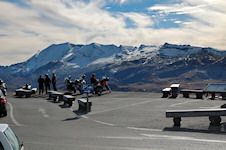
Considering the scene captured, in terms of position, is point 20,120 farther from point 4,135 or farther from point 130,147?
point 4,135

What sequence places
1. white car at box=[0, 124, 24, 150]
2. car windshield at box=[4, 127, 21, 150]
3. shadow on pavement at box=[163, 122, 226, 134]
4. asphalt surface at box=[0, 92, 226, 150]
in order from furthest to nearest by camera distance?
shadow on pavement at box=[163, 122, 226, 134], asphalt surface at box=[0, 92, 226, 150], car windshield at box=[4, 127, 21, 150], white car at box=[0, 124, 24, 150]

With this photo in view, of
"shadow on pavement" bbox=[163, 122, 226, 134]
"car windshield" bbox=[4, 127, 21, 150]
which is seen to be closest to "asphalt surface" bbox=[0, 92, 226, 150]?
"shadow on pavement" bbox=[163, 122, 226, 134]

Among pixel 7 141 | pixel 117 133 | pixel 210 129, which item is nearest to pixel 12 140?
pixel 7 141

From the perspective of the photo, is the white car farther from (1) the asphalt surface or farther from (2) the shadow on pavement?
(2) the shadow on pavement

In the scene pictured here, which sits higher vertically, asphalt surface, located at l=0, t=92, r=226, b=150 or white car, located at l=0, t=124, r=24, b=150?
white car, located at l=0, t=124, r=24, b=150

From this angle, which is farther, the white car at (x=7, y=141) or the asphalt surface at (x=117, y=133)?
the asphalt surface at (x=117, y=133)

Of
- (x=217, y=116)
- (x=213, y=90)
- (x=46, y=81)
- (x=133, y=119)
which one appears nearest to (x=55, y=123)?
(x=133, y=119)

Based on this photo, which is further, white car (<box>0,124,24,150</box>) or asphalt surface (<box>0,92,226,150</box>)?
asphalt surface (<box>0,92,226,150</box>)

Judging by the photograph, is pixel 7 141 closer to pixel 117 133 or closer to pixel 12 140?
pixel 12 140

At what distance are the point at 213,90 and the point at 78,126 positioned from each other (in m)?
14.4

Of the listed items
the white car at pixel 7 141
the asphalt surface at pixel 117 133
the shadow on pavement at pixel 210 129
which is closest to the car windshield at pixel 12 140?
the white car at pixel 7 141

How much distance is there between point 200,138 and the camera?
32.3ft

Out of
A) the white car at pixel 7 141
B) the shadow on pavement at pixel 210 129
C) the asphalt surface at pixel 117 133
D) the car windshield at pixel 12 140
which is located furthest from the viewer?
the shadow on pavement at pixel 210 129

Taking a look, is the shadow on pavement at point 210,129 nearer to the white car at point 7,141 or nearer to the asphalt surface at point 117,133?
the asphalt surface at point 117,133
